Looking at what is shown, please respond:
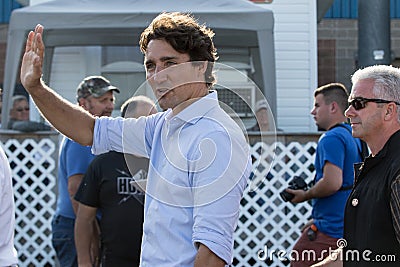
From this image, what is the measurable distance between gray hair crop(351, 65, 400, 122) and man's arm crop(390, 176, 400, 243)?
17.8 inches

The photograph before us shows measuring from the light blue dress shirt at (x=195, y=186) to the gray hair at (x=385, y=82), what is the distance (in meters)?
0.84

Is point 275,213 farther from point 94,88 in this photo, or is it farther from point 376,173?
point 376,173

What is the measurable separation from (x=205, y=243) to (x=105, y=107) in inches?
135

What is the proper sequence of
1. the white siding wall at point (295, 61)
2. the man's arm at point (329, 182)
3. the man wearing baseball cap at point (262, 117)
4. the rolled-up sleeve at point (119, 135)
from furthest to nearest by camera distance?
1. the white siding wall at point (295, 61)
2. the man's arm at point (329, 182)
3. the man wearing baseball cap at point (262, 117)
4. the rolled-up sleeve at point (119, 135)

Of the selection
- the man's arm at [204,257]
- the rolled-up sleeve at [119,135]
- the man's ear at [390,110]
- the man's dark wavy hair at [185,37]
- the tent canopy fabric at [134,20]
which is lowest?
the man's arm at [204,257]

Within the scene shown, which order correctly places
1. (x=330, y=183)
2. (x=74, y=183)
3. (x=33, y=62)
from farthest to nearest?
(x=74, y=183), (x=330, y=183), (x=33, y=62)

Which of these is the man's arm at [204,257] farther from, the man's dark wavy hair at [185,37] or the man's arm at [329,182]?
the man's arm at [329,182]

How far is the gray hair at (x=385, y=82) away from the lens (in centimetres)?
375

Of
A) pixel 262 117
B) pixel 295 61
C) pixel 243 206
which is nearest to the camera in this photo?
pixel 262 117

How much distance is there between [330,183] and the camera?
19.3 ft

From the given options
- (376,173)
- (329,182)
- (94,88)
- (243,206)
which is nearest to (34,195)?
(243,206)

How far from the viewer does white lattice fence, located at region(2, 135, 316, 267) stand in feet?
29.1

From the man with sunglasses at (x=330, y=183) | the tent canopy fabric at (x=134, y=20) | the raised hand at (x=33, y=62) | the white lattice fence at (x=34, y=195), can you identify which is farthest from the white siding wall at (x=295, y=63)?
the raised hand at (x=33, y=62)

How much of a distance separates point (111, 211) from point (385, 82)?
7.41 ft
